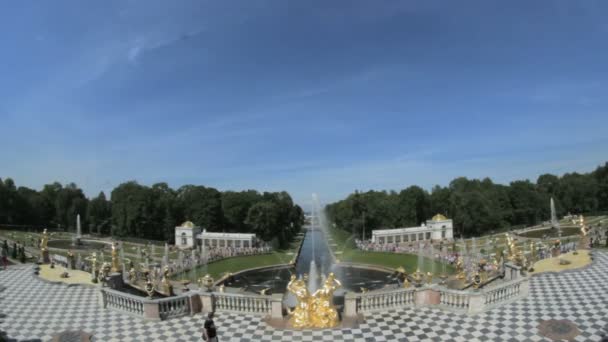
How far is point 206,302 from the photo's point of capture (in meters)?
12.6

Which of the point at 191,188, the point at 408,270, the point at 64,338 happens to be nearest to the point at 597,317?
the point at 64,338

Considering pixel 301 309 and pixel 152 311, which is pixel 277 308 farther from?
pixel 152 311

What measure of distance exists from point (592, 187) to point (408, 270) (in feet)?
189

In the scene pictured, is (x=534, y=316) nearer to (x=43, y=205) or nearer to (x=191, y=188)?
(x=191, y=188)

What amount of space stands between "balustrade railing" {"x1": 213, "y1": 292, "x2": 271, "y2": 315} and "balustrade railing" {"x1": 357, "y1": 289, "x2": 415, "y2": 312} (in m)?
3.35

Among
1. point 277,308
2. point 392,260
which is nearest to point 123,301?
point 277,308

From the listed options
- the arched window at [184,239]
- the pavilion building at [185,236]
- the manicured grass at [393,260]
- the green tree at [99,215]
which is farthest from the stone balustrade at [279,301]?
the green tree at [99,215]

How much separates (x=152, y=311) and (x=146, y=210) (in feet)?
147

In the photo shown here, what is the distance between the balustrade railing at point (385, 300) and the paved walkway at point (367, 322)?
0.39 m


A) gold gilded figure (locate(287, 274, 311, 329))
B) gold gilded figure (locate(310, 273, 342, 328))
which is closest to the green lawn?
gold gilded figure (locate(310, 273, 342, 328))

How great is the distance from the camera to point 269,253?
46.1 m

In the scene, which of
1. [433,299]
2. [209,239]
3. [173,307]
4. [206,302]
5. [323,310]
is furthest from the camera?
[209,239]

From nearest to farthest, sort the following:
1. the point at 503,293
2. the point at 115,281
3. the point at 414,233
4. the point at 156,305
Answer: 1. the point at 156,305
2. the point at 503,293
3. the point at 115,281
4. the point at 414,233

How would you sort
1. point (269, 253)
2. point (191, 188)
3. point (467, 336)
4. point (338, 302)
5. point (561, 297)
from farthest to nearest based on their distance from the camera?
point (191, 188), point (269, 253), point (338, 302), point (561, 297), point (467, 336)
